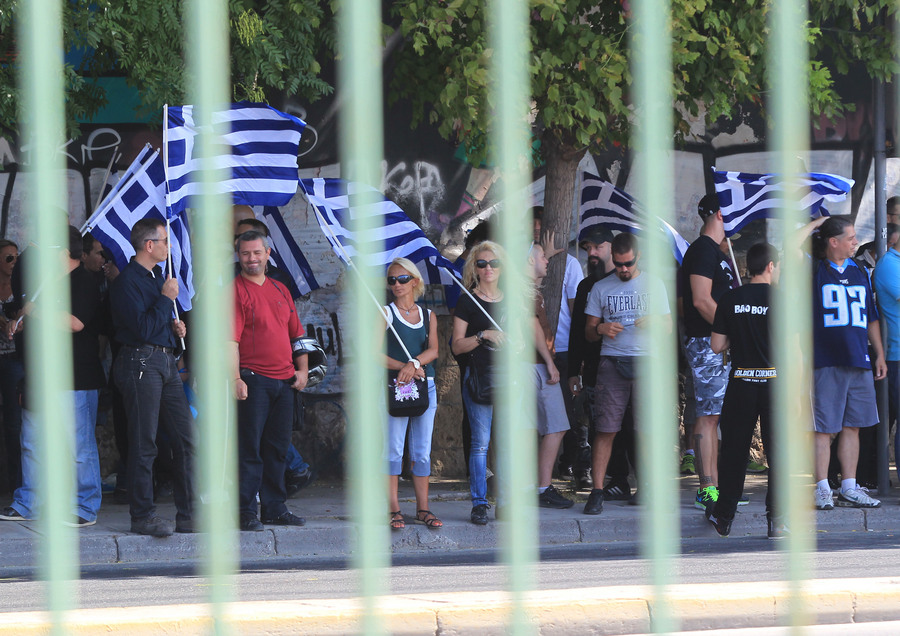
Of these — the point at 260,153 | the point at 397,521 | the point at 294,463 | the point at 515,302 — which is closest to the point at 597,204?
the point at 294,463

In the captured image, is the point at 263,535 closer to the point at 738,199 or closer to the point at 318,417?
the point at 318,417

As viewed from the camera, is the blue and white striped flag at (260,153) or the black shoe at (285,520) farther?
the black shoe at (285,520)

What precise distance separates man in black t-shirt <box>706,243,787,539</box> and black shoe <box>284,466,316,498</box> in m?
3.16

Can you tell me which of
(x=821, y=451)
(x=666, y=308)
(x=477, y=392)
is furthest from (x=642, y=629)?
(x=821, y=451)

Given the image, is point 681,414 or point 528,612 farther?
point 681,414

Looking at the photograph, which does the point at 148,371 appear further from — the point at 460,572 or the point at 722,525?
the point at 722,525

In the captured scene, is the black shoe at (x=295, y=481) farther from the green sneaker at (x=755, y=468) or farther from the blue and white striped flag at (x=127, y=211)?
the green sneaker at (x=755, y=468)

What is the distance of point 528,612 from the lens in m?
1.55

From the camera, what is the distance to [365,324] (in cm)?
144

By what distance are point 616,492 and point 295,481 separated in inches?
87.9

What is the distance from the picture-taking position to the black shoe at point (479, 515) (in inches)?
316

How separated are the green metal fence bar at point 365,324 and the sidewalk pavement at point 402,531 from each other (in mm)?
5840

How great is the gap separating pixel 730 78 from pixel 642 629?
23.8 feet

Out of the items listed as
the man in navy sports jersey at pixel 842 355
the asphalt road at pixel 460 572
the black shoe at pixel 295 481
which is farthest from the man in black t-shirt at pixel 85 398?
the man in navy sports jersey at pixel 842 355
